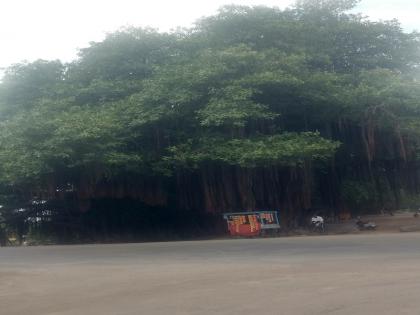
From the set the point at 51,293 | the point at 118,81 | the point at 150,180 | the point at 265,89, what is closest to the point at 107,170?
the point at 150,180

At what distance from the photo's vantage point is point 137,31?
76.4 ft

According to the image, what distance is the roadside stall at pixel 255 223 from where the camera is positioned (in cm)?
1905

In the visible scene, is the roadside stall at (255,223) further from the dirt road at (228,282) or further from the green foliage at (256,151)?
the dirt road at (228,282)

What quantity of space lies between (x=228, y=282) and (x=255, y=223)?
1076 cm

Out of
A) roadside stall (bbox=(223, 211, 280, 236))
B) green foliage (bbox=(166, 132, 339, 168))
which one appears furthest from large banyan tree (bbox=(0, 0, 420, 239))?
roadside stall (bbox=(223, 211, 280, 236))

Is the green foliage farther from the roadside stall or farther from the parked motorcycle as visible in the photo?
the parked motorcycle

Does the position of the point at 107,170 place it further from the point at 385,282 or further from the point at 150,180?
the point at 385,282

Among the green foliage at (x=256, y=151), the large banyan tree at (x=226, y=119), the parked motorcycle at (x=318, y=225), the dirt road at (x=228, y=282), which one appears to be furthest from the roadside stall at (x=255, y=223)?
the dirt road at (x=228, y=282)

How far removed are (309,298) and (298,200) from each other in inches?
527

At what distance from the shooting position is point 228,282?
8352 millimetres

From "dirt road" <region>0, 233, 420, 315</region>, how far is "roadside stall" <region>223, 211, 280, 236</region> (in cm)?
554

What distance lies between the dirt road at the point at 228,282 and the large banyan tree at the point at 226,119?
565 centimetres

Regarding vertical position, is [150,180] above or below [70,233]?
above

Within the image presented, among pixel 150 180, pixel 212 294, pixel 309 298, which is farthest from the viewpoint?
pixel 150 180
